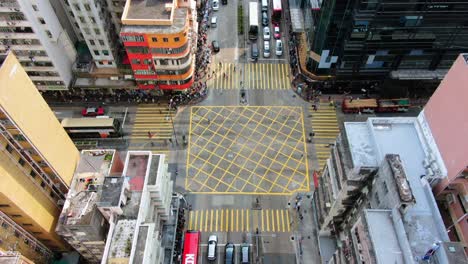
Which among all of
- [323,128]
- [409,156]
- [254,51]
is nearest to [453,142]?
[409,156]

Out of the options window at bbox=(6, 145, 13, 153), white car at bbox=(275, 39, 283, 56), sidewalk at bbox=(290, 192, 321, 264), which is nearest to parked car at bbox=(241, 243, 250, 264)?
sidewalk at bbox=(290, 192, 321, 264)

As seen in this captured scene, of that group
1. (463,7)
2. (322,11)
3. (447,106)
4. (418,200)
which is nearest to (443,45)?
(463,7)

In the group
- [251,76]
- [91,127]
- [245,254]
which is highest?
[251,76]

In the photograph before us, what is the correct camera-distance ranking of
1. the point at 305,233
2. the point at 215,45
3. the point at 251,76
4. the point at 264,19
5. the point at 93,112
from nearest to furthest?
the point at 305,233 → the point at 93,112 → the point at 251,76 → the point at 215,45 → the point at 264,19

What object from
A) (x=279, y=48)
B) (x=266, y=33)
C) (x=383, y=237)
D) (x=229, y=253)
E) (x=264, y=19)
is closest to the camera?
(x=383, y=237)

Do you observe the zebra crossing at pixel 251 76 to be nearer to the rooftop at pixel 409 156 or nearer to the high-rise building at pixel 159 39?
the high-rise building at pixel 159 39

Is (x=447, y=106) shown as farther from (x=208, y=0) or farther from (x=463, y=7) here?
(x=208, y=0)

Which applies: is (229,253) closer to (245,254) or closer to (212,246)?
(245,254)
